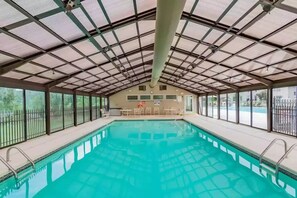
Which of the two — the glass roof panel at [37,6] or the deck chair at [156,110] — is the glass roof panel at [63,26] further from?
the deck chair at [156,110]

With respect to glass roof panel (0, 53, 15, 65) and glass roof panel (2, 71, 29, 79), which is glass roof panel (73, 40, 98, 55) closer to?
glass roof panel (0, 53, 15, 65)

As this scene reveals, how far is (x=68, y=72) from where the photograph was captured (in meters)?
9.10

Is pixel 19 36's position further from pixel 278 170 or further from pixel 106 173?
pixel 278 170

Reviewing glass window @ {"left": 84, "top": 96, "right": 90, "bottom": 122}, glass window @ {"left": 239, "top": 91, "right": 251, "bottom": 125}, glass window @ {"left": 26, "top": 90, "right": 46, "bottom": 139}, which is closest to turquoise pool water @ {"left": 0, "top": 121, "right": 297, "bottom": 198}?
glass window @ {"left": 26, "top": 90, "right": 46, "bottom": 139}

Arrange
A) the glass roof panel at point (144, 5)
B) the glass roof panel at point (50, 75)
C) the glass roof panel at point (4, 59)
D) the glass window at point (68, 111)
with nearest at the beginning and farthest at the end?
1. the glass roof panel at point (144, 5)
2. the glass roof panel at point (4, 59)
3. the glass roof panel at point (50, 75)
4. the glass window at point (68, 111)

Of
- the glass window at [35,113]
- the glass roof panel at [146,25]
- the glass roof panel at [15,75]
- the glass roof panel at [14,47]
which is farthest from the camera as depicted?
the glass window at [35,113]

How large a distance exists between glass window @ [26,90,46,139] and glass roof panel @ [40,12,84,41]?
13.6ft

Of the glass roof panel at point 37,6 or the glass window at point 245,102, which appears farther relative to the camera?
the glass window at point 245,102

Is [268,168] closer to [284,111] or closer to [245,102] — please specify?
[284,111]

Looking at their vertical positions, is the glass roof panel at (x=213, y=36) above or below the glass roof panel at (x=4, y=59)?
above

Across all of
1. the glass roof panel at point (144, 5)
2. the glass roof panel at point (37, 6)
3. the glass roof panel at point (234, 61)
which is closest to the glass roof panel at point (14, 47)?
the glass roof panel at point (37, 6)

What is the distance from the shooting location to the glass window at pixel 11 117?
7.26 m

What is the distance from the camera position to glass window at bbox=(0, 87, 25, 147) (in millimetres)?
7262

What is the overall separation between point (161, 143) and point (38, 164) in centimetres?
458
